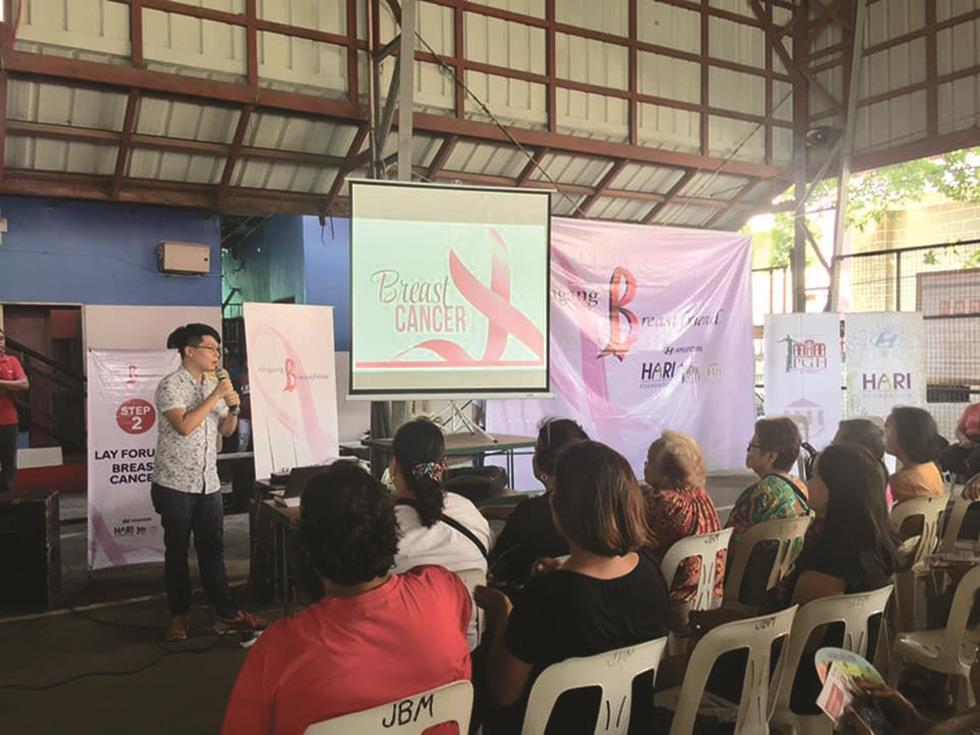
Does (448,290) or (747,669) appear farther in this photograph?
(448,290)

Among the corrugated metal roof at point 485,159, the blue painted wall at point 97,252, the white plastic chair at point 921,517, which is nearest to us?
the white plastic chair at point 921,517

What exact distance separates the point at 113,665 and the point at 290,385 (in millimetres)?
1957

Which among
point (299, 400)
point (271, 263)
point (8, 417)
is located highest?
point (271, 263)

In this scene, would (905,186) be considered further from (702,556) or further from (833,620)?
(833,620)

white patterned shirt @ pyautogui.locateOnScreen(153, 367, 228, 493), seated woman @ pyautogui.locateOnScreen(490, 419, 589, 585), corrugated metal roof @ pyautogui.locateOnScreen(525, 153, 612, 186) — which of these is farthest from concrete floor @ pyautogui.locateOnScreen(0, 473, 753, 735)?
corrugated metal roof @ pyautogui.locateOnScreen(525, 153, 612, 186)

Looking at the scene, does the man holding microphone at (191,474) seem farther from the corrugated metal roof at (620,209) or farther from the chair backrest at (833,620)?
the corrugated metal roof at (620,209)

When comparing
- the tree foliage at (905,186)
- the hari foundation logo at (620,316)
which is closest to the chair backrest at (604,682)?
the hari foundation logo at (620,316)

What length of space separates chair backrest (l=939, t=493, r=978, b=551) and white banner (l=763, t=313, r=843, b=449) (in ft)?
10.8

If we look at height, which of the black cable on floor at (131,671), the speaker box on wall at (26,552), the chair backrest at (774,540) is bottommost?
the black cable on floor at (131,671)

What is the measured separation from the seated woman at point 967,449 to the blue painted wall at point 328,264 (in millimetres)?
5658

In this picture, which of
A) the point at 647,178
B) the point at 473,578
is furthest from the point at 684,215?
the point at 473,578

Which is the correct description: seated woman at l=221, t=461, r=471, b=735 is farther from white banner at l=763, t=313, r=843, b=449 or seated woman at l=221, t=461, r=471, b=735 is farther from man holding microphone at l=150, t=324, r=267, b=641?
white banner at l=763, t=313, r=843, b=449

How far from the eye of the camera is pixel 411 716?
4.03 ft

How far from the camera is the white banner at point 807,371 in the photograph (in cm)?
650
